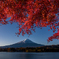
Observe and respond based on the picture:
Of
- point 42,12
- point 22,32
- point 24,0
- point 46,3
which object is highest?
point 24,0

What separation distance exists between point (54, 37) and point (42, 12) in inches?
359

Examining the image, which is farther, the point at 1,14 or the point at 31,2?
the point at 1,14

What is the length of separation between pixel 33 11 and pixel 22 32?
8.30 feet

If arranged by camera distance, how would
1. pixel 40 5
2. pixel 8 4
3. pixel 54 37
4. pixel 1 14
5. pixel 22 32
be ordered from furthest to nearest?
pixel 54 37, pixel 1 14, pixel 22 32, pixel 8 4, pixel 40 5

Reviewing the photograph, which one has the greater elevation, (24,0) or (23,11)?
(24,0)

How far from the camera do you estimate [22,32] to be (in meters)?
8.03

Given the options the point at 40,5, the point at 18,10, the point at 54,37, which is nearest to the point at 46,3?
the point at 40,5

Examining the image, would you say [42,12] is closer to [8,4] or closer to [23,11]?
[23,11]

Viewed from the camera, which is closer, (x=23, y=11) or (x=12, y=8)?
(x=12, y=8)

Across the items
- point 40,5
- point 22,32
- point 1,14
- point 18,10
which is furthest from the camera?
point 1,14

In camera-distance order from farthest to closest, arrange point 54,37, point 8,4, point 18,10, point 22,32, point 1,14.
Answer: point 54,37 → point 1,14 → point 22,32 → point 18,10 → point 8,4

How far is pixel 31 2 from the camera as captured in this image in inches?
243

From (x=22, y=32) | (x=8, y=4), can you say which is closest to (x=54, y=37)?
(x=22, y=32)

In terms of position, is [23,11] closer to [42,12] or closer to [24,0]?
[24,0]
